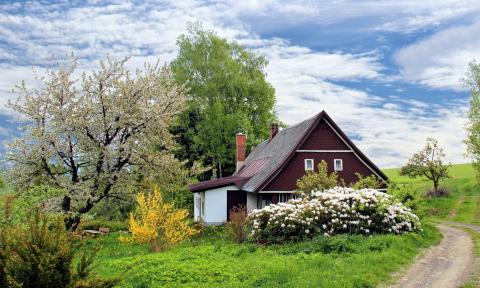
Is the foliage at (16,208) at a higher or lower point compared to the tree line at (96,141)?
lower

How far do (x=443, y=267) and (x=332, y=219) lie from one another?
17.7ft

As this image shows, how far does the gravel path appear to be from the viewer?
12618 mm

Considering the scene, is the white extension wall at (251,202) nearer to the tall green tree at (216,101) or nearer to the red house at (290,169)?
the red house at (290,169)

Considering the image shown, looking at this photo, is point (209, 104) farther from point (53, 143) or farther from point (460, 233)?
point (460, 233)

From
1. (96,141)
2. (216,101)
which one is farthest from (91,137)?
(216,101)

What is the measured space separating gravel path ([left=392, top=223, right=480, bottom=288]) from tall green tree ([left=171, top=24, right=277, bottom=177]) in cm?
3040

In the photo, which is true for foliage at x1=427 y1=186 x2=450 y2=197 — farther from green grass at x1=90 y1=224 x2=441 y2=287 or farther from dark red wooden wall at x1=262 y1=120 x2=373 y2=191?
green grass at x1=90 y1=224 x2=441 y2=287

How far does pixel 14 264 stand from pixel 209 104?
41467 mm

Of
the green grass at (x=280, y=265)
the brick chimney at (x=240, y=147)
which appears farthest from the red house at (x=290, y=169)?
the green grass at (x=280, y=265)

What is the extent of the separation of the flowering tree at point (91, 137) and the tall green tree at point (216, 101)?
20.0 m

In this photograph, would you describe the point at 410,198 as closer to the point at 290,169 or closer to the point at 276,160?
the point at 290,169

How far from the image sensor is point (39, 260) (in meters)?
8.21

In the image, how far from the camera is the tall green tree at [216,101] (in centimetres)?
4764

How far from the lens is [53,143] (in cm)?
2520
